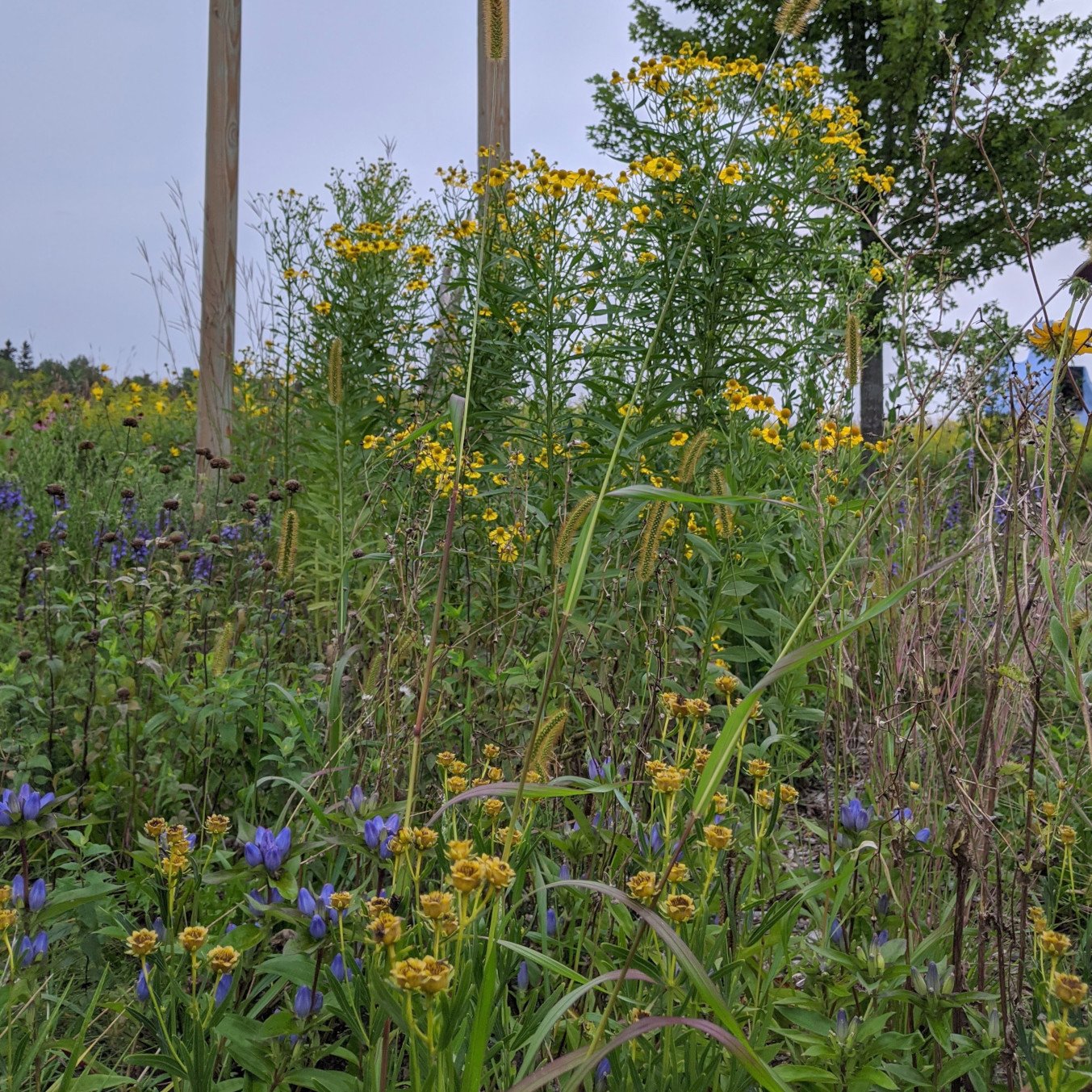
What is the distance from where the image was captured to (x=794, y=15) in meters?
1.63

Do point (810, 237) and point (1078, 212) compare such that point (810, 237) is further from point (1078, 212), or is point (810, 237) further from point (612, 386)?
point (1078, 212)

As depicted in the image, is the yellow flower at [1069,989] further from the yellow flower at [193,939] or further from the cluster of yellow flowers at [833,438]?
the cluster of yellow flowers at [833,438]

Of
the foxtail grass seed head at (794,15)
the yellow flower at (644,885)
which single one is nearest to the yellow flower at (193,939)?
the yellow flower at (644,885)

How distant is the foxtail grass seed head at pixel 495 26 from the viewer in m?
1.39

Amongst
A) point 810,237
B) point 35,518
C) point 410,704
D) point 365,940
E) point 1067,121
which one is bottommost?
point 365,940

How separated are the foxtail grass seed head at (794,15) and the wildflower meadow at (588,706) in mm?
13

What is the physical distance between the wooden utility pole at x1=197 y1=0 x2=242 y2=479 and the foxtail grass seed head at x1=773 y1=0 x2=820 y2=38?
17.2 feet

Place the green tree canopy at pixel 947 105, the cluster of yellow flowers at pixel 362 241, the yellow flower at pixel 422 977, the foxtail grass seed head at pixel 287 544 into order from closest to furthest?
the yellow flower at pixel 422 977 → the foxtail grass seed head at pixel 287 544 → the cluster of yellow flowers at pixel 362 241 → the green tree canopy at pixel 947 105

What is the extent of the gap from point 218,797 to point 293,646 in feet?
3.76

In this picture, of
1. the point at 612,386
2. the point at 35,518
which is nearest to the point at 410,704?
the point at 612,386

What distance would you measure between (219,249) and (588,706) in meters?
5.03

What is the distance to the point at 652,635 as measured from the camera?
1986 millimetres

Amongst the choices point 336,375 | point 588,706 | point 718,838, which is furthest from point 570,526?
point 588,706

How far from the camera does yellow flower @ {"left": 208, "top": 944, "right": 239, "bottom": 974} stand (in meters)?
1.03
